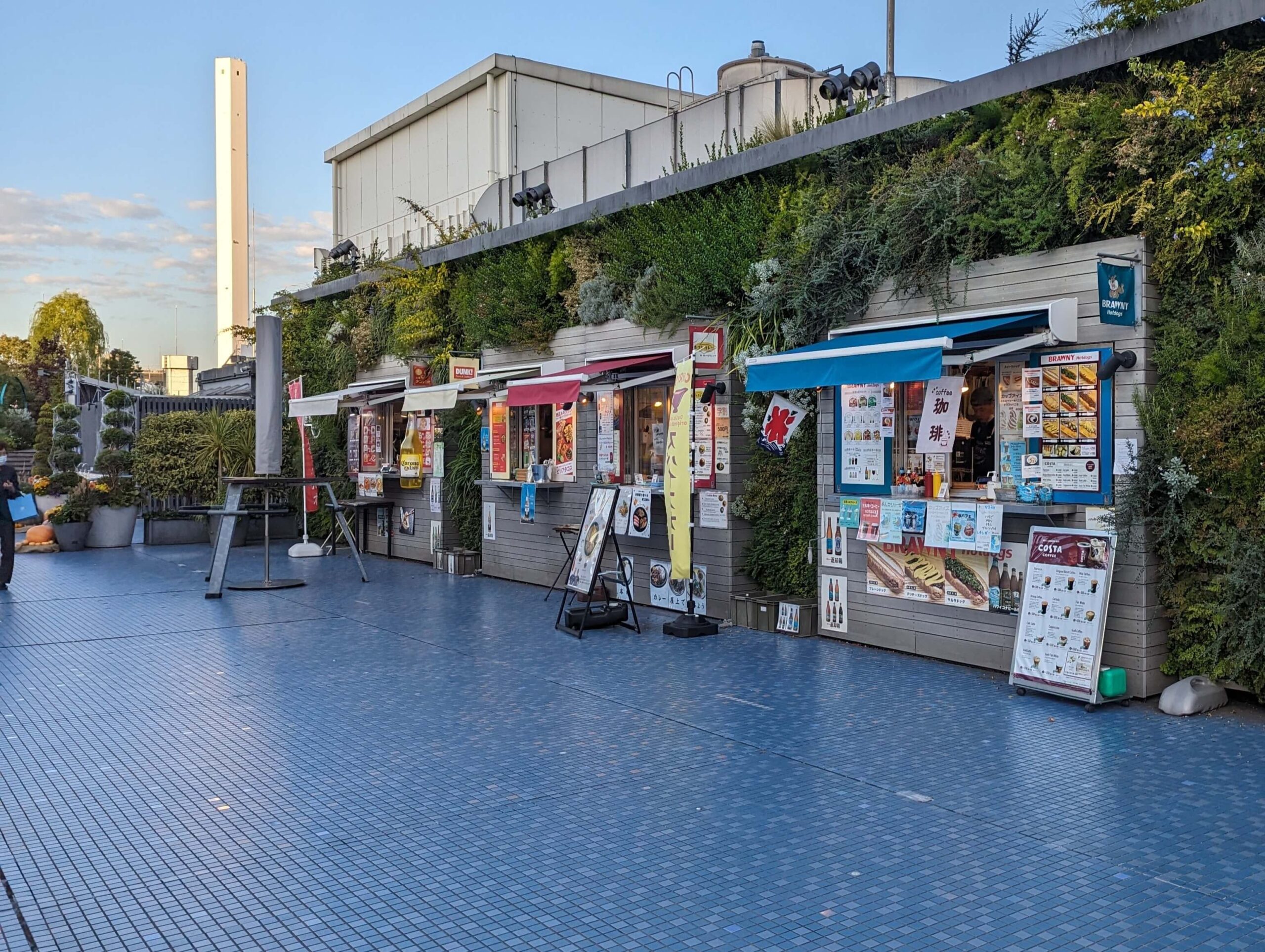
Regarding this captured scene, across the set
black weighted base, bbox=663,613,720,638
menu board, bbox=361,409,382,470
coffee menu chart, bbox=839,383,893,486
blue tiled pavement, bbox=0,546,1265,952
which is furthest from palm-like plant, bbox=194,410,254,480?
coffee menu chart, bbox=839,383,893,486

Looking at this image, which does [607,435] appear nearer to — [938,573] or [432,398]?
[432,398]

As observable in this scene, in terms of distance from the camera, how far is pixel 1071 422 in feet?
Result: 24.8

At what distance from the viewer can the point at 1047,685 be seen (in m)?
7.31

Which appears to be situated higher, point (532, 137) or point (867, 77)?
point (532, 137)

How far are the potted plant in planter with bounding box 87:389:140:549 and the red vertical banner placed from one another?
3.07m

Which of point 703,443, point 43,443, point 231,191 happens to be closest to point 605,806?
point 703,443

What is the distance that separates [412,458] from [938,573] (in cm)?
942

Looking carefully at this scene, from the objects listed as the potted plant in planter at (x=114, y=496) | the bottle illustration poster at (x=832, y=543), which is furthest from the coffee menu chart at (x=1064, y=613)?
the potted plant in planter at (x=114, y=496)

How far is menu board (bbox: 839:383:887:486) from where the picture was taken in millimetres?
9094

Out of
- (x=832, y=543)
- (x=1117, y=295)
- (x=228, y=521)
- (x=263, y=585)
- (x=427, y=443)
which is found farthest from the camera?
(x=427, y=443)

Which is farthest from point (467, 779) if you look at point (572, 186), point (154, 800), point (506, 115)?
point (506, 115)

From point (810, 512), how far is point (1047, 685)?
312cm

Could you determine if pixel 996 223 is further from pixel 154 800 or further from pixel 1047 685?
pixel 154 800

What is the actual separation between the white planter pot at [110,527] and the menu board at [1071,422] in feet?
51.1
